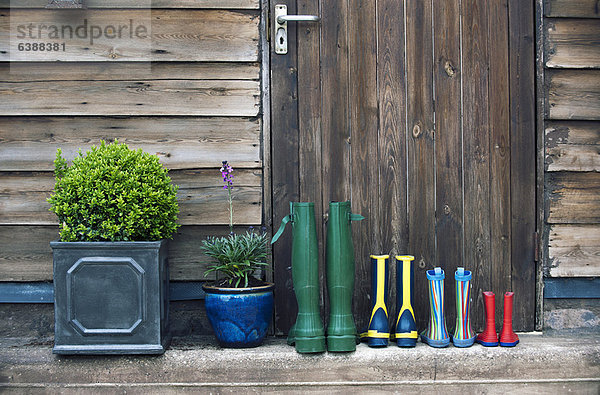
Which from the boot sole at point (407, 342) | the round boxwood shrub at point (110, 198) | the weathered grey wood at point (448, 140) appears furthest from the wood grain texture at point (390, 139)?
the round boxwood shrub at point (110, 198)

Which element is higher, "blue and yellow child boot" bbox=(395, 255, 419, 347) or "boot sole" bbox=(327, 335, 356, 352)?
"blue and yellow child boot" bbox=(395, 255, 419, 347)

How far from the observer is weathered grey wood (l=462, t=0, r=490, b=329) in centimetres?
240

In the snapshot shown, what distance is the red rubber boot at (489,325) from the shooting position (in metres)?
2.18

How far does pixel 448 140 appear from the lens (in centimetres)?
241

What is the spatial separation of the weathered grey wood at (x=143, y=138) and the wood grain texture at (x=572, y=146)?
1180mm

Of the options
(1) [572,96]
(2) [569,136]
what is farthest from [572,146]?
(1) [572,96]

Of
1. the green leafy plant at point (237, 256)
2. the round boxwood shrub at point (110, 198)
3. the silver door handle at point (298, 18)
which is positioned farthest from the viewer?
the silver door handle at point (298, 18)

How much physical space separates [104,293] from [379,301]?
98cm

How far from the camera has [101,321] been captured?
2021mm

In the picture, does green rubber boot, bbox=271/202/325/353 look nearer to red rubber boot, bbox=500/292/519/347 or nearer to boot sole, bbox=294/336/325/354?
boot sole, bbox=294/336/325/354

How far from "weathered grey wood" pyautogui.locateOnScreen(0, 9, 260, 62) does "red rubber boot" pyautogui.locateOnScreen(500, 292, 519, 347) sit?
4.41 feet

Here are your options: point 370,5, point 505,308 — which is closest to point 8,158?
point 370,5

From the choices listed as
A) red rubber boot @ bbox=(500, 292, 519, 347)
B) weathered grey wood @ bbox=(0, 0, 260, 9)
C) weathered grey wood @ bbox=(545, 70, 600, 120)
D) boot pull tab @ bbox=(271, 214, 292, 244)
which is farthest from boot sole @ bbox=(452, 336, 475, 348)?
weathered grey wood @ bbox=(0, 0, 260, 9)

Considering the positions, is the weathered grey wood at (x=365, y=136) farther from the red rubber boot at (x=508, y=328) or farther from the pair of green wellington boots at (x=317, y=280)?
the red rubber boot at (x=508, y=328)
